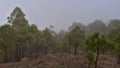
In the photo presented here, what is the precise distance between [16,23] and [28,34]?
159 inches

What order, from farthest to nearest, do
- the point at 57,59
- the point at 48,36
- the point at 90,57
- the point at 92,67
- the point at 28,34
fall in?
the point at 48,36 < the point at 28,34 < the point at 57,59 < the point at 92,67 < the point at 90,57

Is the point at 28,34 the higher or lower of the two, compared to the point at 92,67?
higher

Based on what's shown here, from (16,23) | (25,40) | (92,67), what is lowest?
(92,67)

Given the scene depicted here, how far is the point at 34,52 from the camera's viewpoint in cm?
6159

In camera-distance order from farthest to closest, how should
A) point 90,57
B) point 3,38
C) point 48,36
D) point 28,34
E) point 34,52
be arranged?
point 34,52 → point 48,36 → point 28,34 → point 3,38 → point 90,57

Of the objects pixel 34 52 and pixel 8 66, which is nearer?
pixel 8 66

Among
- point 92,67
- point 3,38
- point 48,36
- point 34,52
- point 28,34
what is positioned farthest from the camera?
point 34,52

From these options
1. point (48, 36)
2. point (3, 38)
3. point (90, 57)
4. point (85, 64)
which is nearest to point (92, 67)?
point (85, 64)

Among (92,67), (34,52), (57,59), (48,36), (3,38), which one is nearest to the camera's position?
(92,67)

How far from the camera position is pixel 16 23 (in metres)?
51.3

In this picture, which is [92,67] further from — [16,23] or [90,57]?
[16,23]

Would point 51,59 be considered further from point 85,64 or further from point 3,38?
point 3,38

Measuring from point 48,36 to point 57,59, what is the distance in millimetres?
17166

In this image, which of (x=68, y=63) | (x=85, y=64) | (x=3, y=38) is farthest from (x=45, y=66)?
(x=3, y=38)
